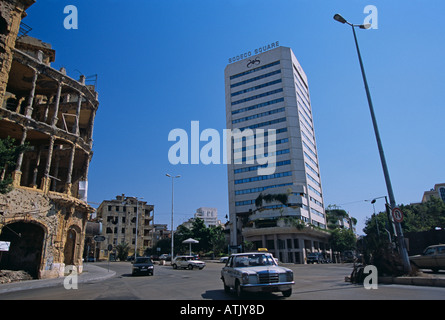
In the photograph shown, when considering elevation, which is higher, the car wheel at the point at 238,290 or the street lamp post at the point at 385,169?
the street lamp post at the point at 385,169

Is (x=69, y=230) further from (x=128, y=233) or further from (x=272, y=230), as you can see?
(x=128, y=233)

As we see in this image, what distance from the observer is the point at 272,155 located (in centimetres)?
7375

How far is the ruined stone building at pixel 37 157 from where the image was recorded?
19750 millimetres

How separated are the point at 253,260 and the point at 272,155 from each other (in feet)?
212

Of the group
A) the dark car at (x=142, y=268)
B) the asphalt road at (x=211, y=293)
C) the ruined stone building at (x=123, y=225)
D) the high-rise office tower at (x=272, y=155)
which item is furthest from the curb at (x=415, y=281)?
the ruined stone building at (x=123, y=225)

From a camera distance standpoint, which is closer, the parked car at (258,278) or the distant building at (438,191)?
the parked car at (258,278)

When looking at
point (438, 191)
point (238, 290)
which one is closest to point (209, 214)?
point (438, 191)

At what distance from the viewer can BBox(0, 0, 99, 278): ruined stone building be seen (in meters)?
19.8

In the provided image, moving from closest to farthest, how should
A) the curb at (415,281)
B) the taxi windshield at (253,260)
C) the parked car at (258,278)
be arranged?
the parked car at (258,278) → the taxi windshield at (253,260) → the curb at (415,281)

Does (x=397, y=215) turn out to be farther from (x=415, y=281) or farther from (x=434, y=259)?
(x=434, y=259)

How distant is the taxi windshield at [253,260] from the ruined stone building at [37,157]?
53.2 ft

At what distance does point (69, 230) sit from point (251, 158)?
189 ft
